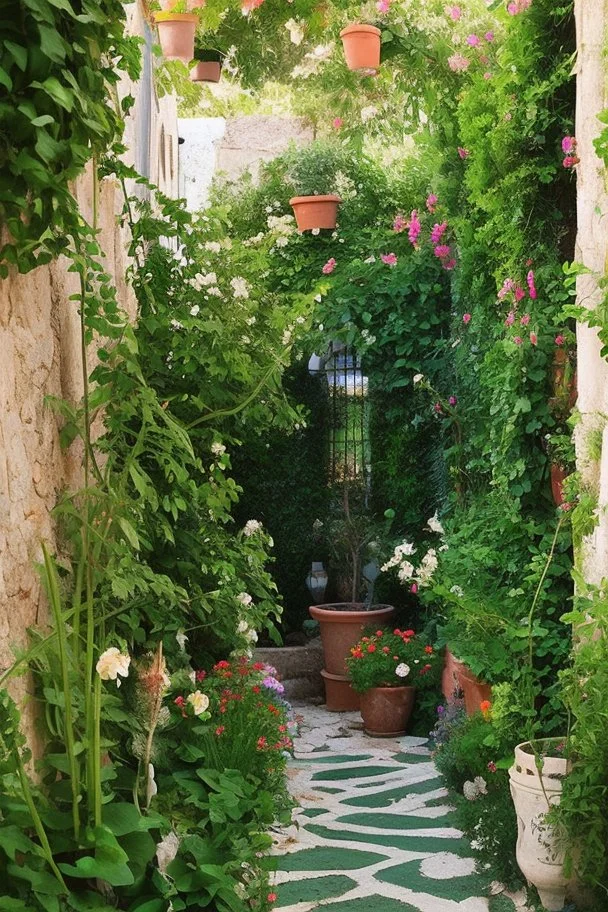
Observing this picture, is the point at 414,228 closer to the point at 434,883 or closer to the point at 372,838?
the point at 372,838

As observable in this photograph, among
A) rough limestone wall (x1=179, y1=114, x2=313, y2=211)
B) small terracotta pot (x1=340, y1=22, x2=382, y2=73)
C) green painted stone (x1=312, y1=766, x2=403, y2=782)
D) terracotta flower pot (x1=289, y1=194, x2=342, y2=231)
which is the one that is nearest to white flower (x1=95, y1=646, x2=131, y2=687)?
green painted stone (x1=312, y1=766, x2=403, y2=782)

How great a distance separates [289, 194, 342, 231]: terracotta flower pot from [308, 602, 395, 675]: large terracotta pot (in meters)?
2.92

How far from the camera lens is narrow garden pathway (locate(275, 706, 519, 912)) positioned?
4.28 m

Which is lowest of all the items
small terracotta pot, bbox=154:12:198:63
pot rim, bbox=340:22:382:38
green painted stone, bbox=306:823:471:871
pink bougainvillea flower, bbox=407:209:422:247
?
green painted stone, bbox=306:823:471:871

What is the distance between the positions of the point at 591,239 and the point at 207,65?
12.6ft

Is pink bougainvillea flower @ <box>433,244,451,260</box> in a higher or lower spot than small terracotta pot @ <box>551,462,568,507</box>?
higher

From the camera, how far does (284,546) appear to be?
8.73 metres

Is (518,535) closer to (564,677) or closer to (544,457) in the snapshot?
(544,457)

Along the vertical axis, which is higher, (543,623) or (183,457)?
(183,457)

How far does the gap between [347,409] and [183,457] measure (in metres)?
5.53

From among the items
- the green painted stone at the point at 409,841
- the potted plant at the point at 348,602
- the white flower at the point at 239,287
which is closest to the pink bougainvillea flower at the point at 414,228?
the potted plant at the point at 348,602

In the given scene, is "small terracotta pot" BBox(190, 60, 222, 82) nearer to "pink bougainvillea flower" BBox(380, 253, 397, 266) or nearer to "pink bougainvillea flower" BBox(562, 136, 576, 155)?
"pink bougainvillea flower" BBox(380, 253, 397, 266)

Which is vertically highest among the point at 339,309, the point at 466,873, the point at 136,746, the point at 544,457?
the point at 339,309

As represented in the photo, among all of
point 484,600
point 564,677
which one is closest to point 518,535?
point 484,600
